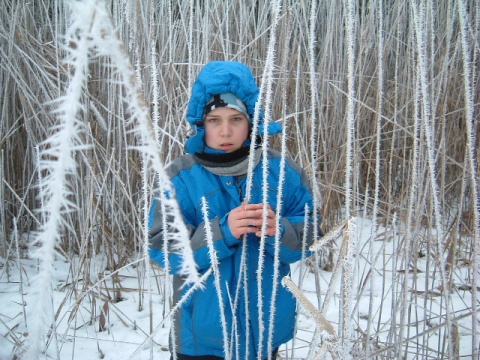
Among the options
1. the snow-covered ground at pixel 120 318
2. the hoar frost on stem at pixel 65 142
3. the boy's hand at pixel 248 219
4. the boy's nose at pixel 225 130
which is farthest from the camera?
the snow-covered ground at pixel 120 318

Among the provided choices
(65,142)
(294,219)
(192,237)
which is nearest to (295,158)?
(294,219)

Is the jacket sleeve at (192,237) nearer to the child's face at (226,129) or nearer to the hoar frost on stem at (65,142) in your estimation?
the child's face at (226,129)

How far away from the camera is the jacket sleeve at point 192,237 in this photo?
78cm

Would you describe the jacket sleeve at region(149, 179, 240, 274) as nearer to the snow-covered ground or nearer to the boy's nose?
the boy's nose

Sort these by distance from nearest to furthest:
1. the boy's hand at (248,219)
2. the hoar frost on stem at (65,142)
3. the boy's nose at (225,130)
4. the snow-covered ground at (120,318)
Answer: the hoar frost on stem at (65,142) → the boy's hand at (248,219) → the boy's nose at (225,130) → the snow-covered ground at (120,318)

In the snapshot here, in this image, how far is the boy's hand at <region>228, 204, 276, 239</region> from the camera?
28.6 inches

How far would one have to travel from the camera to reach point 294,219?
855 millimetres

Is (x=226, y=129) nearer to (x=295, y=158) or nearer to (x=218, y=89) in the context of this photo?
(x=218, y=89)

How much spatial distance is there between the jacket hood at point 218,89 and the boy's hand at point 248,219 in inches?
7.3

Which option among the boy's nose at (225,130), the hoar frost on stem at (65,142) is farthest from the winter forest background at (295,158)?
the hoar frost on stem at (65,142)

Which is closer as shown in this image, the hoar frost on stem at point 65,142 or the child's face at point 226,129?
the hoar frost on stem at point 65,142

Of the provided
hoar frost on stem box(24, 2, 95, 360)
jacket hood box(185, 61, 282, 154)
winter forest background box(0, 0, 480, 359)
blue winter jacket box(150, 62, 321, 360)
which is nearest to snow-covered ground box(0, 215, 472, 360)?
winter forest background box(0, 0, 480, 359)

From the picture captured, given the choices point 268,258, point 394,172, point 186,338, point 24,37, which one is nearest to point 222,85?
point 268,258

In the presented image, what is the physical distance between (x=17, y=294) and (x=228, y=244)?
0.97 metres
